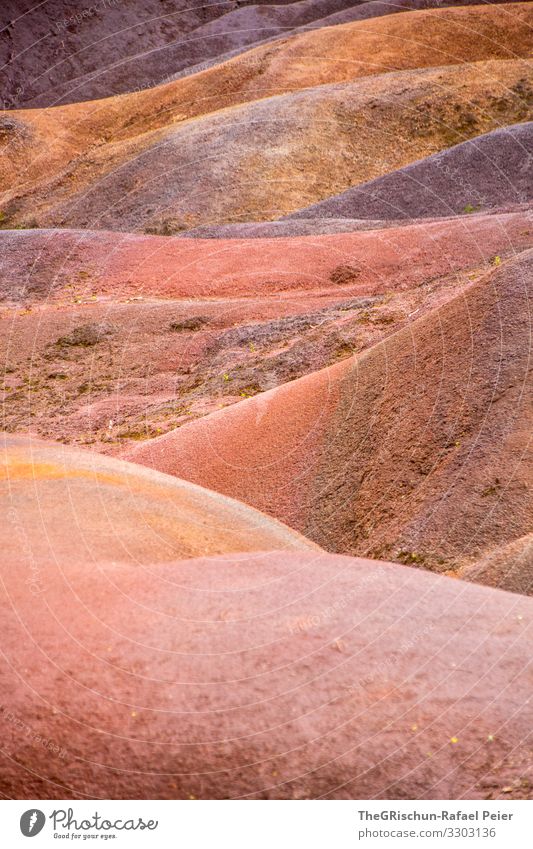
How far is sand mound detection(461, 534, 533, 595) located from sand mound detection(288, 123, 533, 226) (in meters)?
26.6

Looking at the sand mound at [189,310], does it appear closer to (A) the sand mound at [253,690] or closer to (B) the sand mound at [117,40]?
(A) the sand mound at [253,690]

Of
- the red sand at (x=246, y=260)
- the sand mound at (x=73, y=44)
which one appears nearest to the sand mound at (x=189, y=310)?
the red sand at (x=246, y=260)

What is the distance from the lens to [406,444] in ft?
42.6

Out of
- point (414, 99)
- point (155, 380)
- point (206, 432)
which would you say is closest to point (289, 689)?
point (206, 432)

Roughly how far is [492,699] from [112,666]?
101 inches

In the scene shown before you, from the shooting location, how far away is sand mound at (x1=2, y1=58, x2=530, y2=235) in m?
40.6

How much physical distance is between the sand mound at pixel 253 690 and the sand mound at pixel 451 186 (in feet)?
97.9

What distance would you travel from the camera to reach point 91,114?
2213 inches

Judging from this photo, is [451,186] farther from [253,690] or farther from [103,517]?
[253,690]

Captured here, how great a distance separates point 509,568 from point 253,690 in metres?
4.35

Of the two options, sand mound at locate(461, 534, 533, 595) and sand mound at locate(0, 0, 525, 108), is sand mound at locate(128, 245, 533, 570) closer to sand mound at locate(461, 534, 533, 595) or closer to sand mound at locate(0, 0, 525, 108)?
sand mound at locate(461, 534, 533, 595)

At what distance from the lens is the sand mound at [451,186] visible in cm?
3522

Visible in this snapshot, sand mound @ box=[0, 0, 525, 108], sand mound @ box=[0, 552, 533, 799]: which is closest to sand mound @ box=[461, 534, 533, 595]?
sand mound @ box=[0, 552, 533, 799]

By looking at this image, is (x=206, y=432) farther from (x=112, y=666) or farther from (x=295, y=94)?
(x=295, y=94)
